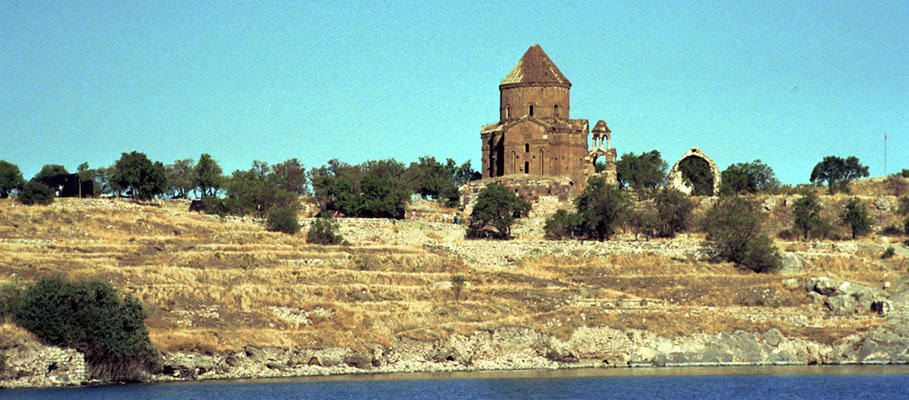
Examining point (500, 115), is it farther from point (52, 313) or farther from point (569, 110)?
point (52, 313)

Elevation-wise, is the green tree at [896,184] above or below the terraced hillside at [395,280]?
above

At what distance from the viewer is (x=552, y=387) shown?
58.5 metres

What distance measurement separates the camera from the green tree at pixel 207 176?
348ft

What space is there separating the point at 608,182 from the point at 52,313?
158 ft

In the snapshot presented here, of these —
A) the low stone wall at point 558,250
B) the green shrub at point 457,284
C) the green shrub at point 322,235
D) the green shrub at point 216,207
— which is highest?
the green shrub at point 216,207

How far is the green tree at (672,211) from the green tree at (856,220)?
8.70 meters

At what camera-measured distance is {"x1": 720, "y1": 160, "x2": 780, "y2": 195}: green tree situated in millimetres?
105812

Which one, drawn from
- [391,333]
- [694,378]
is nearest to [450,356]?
[391,333]

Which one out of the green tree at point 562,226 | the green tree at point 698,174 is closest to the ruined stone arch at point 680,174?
the green tree at point 698,174

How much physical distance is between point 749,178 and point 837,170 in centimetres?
1008

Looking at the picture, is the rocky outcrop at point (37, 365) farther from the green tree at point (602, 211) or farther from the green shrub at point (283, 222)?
the green tree at point (602, 211)

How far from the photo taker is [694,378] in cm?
6100

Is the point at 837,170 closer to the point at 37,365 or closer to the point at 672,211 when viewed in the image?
the point at 672,211

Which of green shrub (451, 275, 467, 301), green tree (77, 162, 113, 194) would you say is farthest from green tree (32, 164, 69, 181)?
green shrub (451, 275, 467, 301)
